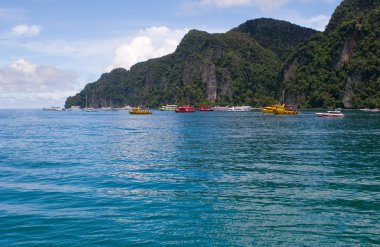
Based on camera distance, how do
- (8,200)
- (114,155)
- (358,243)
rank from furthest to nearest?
1. (114,155)
2. (8,200)
3. (358,243)

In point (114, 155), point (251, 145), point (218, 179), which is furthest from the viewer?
point (251, 145)

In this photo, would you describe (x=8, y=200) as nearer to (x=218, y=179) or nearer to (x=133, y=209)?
(x=133, y=209)

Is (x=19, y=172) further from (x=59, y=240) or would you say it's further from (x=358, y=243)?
(x=358, y=243)

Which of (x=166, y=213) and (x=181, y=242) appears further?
(x=166, y=213)

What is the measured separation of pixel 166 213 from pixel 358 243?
28.5ft

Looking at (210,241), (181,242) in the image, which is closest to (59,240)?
(181,242)

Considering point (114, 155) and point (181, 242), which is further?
point (114, 155)

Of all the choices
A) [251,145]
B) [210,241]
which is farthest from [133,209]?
[251,145]

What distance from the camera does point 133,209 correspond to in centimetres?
1980

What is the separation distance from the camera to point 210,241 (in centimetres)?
1545

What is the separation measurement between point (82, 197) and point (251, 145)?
3152cm

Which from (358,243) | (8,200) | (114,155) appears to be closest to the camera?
(358,243)

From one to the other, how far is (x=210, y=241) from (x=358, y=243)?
18.8 feet

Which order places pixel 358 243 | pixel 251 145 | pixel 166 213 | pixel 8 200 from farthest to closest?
pixel 251 145 < pixel 8 200 < pixel 166 213 < pixel 358 243
